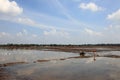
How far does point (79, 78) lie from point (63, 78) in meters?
1.46

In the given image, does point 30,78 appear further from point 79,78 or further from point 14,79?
point 79,78

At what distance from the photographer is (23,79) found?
722 inches

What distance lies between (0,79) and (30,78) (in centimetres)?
265

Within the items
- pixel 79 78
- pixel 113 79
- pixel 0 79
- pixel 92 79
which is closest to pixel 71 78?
pixel 79 78

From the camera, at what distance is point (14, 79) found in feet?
60.5

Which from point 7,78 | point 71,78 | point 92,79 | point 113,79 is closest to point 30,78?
point 7,78

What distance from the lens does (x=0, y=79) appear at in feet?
59.9

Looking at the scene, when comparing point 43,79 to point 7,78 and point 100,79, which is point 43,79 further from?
point 100,79

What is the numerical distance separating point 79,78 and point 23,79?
199 inches

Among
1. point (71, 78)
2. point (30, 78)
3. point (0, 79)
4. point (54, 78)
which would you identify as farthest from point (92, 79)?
point (0, 79)

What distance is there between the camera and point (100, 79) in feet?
60.7

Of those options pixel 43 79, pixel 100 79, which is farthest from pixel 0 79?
pixel 100 79

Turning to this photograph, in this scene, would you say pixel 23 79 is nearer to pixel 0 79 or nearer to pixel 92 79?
pixel 0 79

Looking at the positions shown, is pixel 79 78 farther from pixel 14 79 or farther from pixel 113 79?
pixel 14 79
